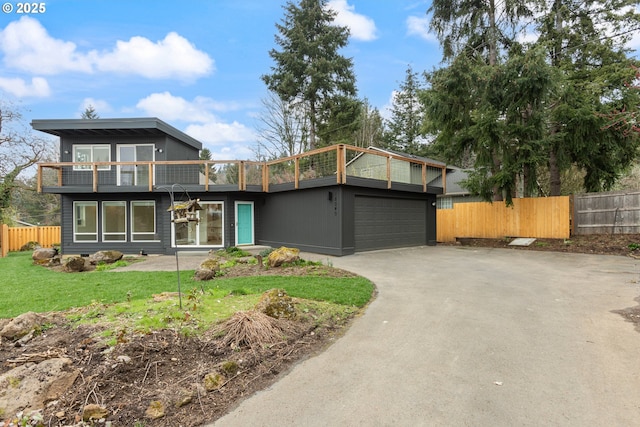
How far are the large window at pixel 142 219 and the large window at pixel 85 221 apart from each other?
1.65m

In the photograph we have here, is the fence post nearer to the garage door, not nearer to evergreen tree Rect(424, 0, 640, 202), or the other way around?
the garage door

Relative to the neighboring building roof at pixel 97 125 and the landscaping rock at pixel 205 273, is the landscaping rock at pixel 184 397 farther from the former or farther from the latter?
the neighboring building roof at pixel 97 125

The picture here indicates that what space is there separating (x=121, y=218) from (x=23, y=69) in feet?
31.5

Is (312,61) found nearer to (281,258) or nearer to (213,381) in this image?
(281,258)

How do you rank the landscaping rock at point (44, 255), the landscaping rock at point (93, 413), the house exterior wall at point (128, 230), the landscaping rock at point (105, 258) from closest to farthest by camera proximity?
the landscaping rock at point (93, 413) → the landscaping rock at point (105, 258) → the landscaping rock at point (44, 255) → the house exterior wall at point (128, 230)

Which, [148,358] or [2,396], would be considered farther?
[148,358]

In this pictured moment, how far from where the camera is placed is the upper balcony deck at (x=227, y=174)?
1210 centimetres

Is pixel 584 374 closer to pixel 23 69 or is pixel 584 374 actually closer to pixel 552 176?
pixel 552 176

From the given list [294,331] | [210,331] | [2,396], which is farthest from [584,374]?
[2,396]

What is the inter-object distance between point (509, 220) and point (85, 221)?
1807 cm

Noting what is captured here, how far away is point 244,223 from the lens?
46.6 ft

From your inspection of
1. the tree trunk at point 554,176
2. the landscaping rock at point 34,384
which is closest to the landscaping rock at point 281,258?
the landscaping rock at point 34,384

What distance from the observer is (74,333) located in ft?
12.1

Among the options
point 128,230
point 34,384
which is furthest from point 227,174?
point 34,384
